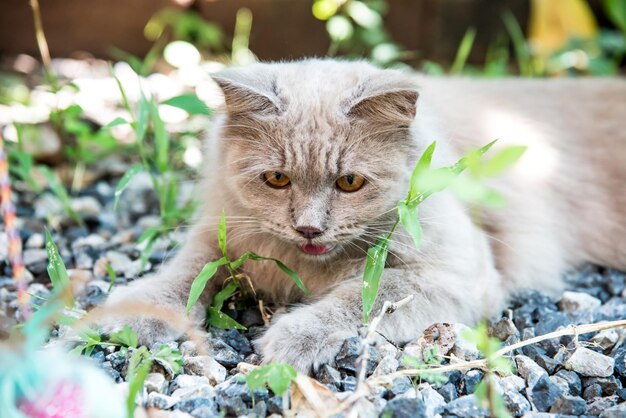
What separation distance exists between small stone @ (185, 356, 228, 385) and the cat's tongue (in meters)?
0.43

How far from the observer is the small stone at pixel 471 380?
1.92 meters

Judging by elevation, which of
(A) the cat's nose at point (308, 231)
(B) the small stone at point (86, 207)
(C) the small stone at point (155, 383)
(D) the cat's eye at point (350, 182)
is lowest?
(B) the small stone at point (86, 207)

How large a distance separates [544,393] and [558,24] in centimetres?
338

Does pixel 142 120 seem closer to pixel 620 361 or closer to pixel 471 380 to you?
pixel 471 380

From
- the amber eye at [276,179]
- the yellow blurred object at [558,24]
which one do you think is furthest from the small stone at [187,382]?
the yellow blurred object at [558,24]

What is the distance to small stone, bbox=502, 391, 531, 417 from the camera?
6.08 ft

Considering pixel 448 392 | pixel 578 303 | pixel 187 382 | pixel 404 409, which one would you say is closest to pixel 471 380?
pixel 448 392

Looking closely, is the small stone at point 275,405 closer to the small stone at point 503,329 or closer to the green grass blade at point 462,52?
the small stone at point 503,329

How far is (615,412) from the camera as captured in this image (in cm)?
172

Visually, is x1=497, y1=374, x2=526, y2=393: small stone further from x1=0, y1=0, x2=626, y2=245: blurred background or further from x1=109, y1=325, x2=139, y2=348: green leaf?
x1=0, y1=0, x2=626, y2=245: blurred background

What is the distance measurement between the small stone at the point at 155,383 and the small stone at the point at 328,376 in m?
0.41

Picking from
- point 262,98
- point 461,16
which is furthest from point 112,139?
point 461,16

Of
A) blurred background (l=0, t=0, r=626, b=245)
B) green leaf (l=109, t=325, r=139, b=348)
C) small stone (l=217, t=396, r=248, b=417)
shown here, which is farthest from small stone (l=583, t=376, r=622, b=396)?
blurred background (l=0, t=0, r=626, b=245)

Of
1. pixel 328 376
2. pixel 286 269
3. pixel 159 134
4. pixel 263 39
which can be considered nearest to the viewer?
pixel 328 376
